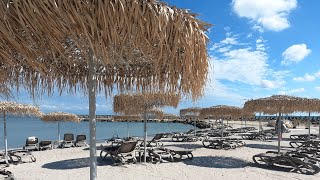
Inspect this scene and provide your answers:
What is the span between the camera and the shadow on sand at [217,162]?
8528mm

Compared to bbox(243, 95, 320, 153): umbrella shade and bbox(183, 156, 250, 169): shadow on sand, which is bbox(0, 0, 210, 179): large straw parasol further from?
bbox(243, 95, 320, 153): umbrella shade

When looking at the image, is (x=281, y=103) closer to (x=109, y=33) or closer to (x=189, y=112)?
(x=109, y=33)

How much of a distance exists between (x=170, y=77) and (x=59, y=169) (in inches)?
246

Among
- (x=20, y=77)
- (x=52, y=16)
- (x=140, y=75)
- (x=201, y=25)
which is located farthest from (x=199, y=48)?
(x=20, y=77)

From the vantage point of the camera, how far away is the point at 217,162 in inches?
353

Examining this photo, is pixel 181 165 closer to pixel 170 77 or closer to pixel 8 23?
pixel 170 77

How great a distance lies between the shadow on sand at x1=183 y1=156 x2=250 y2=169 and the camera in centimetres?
853

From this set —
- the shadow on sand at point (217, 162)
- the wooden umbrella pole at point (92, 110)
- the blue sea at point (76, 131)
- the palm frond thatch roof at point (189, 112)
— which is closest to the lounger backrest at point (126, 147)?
the shadow on sand at point (217, 162)

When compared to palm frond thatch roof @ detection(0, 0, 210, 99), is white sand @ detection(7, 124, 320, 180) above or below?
below

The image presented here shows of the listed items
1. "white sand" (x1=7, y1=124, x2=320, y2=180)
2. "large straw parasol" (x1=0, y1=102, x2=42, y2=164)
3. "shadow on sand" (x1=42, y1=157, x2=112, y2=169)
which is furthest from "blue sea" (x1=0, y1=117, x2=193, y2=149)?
"white sand" (x1=7, y1=124, x2=320, y2=180)

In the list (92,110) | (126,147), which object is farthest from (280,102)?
(92,110)

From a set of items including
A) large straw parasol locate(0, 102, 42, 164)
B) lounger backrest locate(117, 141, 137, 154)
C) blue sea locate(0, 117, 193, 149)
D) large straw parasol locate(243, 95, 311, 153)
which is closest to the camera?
lounger backrest locate(117, 141, 137, 154)

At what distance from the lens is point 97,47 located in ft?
6.30

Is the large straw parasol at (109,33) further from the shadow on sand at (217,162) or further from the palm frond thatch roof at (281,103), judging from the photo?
the palm frond thatch roof at (281,103)
